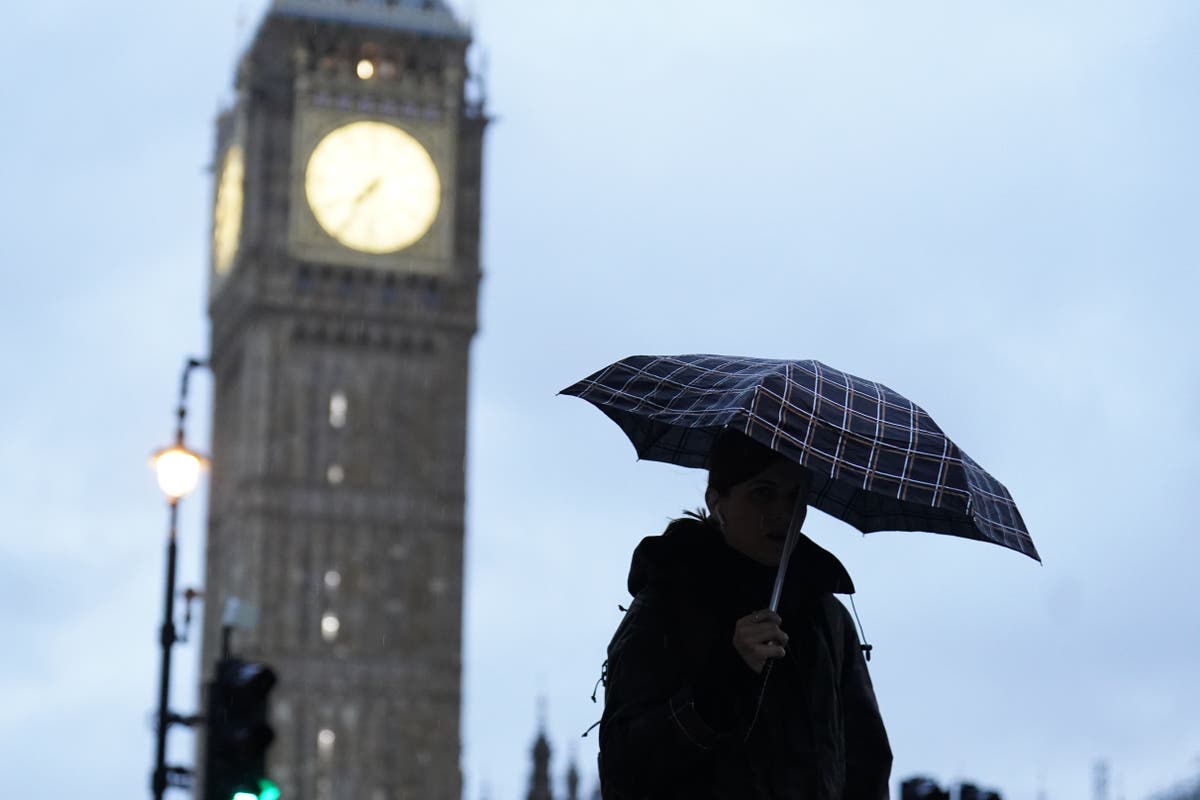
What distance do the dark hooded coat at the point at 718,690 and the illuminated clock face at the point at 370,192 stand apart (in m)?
63.1

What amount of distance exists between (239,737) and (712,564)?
10.3 m

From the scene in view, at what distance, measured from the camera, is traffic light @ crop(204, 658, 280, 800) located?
15680 mm

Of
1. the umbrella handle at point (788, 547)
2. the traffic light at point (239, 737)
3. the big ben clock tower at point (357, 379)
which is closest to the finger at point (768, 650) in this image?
the umbrella handle at point (788, 547)

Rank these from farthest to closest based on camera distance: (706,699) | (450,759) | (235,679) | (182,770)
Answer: (450,759) < (182,770) < (235,679) < (706,699)

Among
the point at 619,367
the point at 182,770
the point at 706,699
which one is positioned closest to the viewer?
the point at 706,699

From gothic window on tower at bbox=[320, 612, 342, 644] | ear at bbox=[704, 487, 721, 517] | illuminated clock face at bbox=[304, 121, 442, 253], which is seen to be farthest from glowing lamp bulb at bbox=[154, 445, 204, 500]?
illuminated clock face at bbox=[304, 121, 442, 253]

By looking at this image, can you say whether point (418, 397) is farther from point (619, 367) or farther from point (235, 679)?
point (619, 367)

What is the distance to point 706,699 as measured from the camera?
564 cm

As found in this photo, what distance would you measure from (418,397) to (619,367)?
6330cm

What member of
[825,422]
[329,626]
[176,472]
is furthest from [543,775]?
[825,422]

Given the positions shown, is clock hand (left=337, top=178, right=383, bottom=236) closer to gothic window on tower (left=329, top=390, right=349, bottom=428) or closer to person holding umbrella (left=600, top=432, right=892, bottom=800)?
gothic window on tower (left=329, top=390, right=349, bottom=428)

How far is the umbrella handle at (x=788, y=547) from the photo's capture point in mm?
5738

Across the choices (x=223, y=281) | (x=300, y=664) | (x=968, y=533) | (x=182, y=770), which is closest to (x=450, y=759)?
(x=300, y=664)

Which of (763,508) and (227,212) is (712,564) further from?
(227,212)
